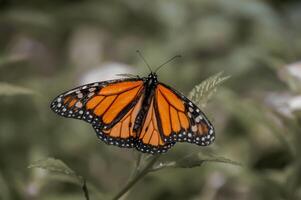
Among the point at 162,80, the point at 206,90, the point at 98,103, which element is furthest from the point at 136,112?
the point at 162,80

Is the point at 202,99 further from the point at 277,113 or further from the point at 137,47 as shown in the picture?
the point at 137,47

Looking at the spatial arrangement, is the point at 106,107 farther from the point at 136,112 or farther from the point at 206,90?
the point at 206,90

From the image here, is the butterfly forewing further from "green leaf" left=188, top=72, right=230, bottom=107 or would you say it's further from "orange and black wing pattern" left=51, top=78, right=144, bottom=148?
"green leaf" left=188, top=72, right=230, bottom=107

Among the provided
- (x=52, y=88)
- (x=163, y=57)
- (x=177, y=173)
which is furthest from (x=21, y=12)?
(x=177, y=173)

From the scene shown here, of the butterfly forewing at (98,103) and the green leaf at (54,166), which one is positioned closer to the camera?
the green leaf at (54,166)

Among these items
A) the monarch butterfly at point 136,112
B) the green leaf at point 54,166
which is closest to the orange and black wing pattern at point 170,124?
the monarch butterfly at point 136,112

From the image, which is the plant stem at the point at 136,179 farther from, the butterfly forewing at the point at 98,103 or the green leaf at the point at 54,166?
the butterfly forewing at the point at 98,103

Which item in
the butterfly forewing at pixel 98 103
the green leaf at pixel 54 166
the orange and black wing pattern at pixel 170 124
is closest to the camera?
the green leaf at pixel 54 166

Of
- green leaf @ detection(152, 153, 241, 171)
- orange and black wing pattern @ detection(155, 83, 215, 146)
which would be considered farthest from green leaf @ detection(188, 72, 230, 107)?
green leaf @ detection(152, 153, 241, 171)
